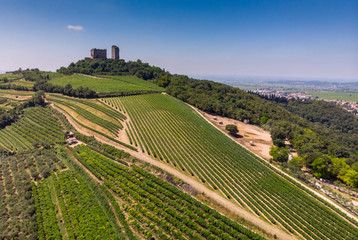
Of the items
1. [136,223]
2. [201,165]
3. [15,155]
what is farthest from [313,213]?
[15,155]

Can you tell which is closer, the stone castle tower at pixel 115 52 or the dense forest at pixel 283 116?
the dense forest at pixel 283 116

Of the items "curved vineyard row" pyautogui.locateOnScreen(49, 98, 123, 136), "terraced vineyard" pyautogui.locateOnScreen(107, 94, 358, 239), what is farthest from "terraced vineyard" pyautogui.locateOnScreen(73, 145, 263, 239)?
"curved vineyard row" pyautogui.locateOnScreen(49, 98, 123, 136)

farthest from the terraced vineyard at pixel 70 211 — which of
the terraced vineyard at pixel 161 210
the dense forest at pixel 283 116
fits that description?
the dense forest at pixel 283 116

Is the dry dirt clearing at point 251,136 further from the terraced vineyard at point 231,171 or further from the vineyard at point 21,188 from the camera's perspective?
the vineyard at point 21,188

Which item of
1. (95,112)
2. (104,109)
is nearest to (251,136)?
(104,109)

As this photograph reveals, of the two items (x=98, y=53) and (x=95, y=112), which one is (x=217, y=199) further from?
(x=98, y=53)

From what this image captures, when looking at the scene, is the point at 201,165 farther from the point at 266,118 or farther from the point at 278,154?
the point at 266,118

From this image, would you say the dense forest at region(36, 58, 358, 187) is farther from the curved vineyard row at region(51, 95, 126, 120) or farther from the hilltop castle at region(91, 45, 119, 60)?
the curved vineyard row at region(51, 95, 126, 120)
